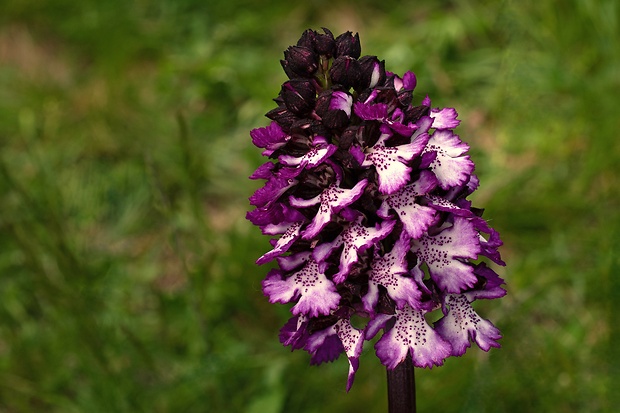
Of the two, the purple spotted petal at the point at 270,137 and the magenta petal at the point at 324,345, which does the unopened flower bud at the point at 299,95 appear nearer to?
the purple spotted petal at the point at 270,137

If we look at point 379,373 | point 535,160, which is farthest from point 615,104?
Answer: point 379,373

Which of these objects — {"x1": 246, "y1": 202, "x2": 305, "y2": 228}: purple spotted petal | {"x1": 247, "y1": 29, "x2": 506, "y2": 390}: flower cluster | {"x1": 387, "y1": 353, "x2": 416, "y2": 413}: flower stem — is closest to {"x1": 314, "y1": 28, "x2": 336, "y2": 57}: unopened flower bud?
{"x1": 247, "y1": 29, "x2": 506, "y2": 390}: flower cluster

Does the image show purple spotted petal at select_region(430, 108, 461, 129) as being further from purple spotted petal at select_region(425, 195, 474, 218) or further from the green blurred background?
the green blurred background

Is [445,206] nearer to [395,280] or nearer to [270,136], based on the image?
[395,280]

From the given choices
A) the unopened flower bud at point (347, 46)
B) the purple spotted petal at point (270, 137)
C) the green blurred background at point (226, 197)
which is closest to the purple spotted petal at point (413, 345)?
the purple spotted petal at point (270, 137)

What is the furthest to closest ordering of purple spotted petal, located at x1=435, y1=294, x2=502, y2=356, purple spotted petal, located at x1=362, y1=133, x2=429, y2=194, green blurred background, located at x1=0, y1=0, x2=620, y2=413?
1. green blurred background, located at x1=0, y1=0, x2=620, y2=413
2. purple spotted petal, located at x1=435, y1=294, x2=502, y2=356
3. purple spotted petal, located at x1=362, y1=133, x2=429, y2=194

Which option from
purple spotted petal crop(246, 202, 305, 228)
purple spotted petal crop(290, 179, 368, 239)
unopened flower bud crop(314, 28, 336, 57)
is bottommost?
purple spotted petal crop(246, 202, 305, 228)
